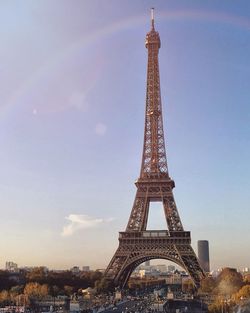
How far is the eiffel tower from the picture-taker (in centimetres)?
5697

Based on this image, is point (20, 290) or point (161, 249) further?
point (20, 290)

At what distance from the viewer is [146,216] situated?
60.7 meters

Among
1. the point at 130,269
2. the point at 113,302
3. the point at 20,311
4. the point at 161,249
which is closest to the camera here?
the point at 20,311

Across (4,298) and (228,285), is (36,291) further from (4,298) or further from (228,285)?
(228,285)

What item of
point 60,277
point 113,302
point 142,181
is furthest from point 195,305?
point 60,277

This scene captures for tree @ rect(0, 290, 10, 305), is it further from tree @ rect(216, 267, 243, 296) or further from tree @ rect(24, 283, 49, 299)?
tree @ rect(216, 267, 243, 296)

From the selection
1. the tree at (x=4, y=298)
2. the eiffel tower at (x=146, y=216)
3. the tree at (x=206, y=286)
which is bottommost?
the tree at (x=4, y=298)

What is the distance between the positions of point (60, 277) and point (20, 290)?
11.3m

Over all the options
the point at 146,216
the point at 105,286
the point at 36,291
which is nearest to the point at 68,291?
the point at 36,291

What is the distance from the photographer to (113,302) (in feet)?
175

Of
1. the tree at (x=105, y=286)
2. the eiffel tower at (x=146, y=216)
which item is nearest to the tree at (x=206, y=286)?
the eiffel tower at (x=146, y=216)

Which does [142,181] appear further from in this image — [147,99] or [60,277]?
[60,277]

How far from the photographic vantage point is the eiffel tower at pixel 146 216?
187 ft

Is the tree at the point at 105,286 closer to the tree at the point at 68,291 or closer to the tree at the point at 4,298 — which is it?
the tree at the point at 68,291
